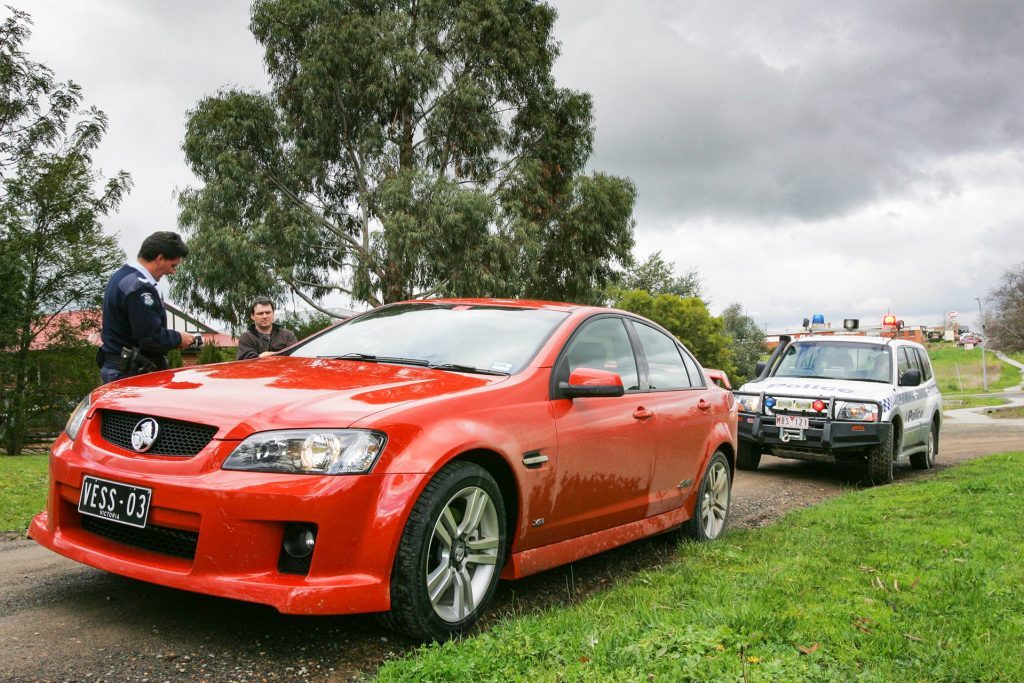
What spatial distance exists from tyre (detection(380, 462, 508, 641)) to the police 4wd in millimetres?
7043

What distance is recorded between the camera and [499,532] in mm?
3947

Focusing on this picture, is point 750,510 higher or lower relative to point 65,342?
lower

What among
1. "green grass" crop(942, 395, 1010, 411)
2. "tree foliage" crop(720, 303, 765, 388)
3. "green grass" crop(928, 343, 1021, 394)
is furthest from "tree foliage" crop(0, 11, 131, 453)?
"tree foliage" crop(720, 303, 765, 388)

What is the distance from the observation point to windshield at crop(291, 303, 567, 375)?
459cm

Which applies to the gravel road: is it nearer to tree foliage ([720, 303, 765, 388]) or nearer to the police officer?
the police officer

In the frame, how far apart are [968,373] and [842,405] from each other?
8107 centimetres

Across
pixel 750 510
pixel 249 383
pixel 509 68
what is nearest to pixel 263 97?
pixel 509 68

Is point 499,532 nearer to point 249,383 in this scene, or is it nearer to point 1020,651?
point 249,383

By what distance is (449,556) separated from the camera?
147 inches

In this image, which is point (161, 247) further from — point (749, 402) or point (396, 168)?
point (396, 168)

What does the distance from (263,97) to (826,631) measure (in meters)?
29.4

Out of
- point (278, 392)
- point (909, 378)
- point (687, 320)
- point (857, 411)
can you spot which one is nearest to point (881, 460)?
point (857, 411)

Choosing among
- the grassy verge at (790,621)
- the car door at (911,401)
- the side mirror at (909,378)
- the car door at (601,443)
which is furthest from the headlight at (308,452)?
the side mirror at (909,378)

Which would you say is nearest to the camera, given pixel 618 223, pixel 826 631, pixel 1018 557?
pixel 826 631
